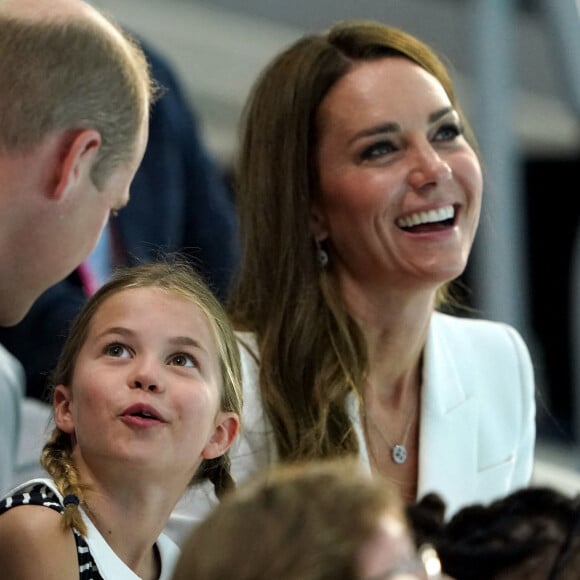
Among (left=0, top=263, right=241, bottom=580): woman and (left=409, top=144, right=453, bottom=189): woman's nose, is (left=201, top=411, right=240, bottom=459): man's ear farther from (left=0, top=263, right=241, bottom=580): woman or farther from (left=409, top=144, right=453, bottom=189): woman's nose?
(left=409, top=144, right=453, bottom=189): woman's nose

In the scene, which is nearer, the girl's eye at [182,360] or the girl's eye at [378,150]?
the girl's eye at [182,360]

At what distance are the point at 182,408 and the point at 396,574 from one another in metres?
0.64

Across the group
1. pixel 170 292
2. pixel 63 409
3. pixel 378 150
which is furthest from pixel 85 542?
pixel 378 150

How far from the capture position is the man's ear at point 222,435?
1.87 meters

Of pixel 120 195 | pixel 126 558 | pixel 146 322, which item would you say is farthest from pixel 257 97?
pixel 126 558

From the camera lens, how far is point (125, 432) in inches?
68.7

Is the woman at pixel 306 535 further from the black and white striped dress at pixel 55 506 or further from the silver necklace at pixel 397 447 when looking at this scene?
the silver necklace at pixel 397 447

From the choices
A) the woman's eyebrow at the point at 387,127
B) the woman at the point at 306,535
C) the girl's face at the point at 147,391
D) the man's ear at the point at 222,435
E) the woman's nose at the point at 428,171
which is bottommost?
the man's ear at the point at 222,435

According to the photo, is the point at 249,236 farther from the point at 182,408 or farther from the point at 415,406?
the point at 182,408

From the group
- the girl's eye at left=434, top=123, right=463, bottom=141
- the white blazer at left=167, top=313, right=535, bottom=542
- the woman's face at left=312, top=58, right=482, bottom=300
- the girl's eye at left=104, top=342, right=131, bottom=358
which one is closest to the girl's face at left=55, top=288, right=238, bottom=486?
the girl's eye at left=104, top=342, right=131, bottom=358

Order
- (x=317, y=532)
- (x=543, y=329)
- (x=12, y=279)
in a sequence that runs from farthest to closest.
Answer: (x=543, y=329), (x=12, y=279), (x=317, y=532)

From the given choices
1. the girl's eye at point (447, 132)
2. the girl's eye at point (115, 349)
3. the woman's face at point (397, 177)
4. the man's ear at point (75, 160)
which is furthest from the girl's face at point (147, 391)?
the girl's eye at point (447, 132)

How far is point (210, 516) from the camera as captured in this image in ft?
3.93

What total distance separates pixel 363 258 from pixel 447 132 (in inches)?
9.6
